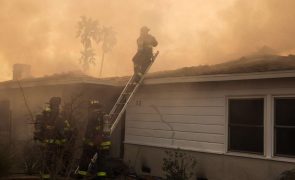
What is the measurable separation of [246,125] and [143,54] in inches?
150

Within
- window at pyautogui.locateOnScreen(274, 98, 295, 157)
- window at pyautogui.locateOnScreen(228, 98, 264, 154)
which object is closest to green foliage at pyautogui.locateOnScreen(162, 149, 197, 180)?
window at pyautogui.locateOnScreen(228, 98, 264, 154)

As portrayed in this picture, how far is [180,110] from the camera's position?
34.4 ft

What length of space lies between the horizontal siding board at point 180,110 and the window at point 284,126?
1264 mm

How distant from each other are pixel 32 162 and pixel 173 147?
3478mm

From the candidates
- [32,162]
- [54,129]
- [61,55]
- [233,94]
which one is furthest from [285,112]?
[61,55]

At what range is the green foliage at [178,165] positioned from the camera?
371 inches

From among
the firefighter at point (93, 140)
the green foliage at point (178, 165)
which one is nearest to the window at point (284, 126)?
the green foliage at point (178, 165)

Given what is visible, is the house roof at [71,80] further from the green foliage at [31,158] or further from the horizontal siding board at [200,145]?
the horizontal siding board at [200,145]

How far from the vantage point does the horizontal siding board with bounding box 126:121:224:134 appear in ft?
31.5

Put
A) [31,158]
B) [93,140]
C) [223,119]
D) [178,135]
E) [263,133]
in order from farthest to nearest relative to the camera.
Answer: [31,158] < [178,135] < [223,119] < [263,133] < [93,140]

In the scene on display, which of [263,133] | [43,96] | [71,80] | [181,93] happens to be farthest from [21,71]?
[263,133]

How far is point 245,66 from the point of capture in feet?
30.4

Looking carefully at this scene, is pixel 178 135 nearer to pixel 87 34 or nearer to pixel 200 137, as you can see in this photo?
pixel 200 137

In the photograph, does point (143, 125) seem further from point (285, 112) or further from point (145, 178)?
point (285, 112)
